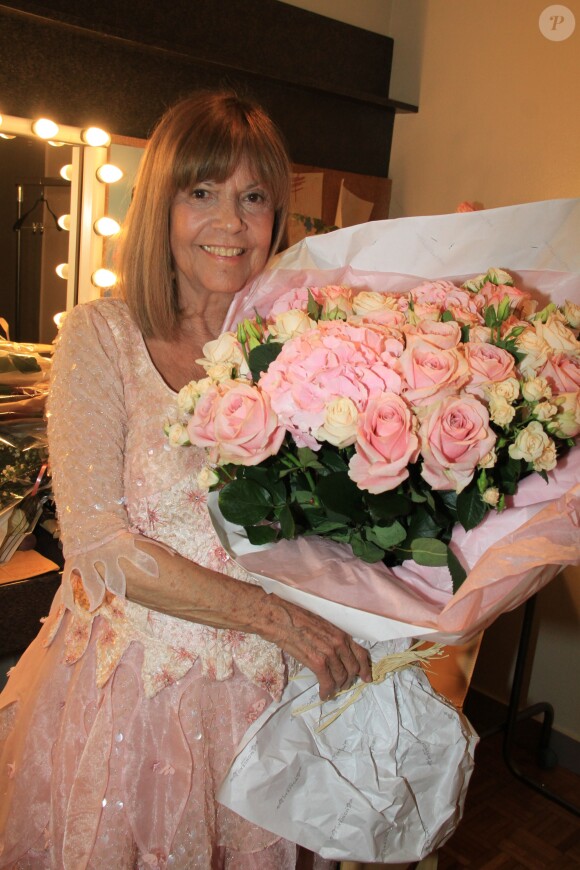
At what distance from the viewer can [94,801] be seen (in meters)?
1.17

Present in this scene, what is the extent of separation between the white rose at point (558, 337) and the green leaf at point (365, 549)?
319mm

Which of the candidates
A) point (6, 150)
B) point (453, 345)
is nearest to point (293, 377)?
point (453, 345)

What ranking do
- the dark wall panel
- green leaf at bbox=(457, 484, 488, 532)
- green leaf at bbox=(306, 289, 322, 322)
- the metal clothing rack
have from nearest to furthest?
green leaf at bbox=(457, 484, 488, 532), green leaf at bbox=(306, 289, 322, 322), the dark wall panel, the metal clothing rack

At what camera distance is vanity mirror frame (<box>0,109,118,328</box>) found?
2.19 m

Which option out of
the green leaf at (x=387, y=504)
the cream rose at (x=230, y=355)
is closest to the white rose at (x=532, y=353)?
the green leaf at (x=387, y=504)

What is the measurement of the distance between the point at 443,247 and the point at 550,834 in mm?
1979

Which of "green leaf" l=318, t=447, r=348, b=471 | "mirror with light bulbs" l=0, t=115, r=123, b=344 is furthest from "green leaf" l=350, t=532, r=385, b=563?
"mirror with light bulbs" l=0, t=115, r=123, b=344

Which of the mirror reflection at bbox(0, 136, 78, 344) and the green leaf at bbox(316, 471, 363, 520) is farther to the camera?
the mirror reflection at bbox(0, 136, 78, 344)

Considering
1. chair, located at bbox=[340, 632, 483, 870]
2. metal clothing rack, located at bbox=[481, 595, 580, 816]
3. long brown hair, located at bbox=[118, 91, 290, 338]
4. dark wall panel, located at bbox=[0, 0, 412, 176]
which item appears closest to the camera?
chair, located at bbox=[340, 632, 483, 870]

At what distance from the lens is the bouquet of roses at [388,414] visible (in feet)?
2.76

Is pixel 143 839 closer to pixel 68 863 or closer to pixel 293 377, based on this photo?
pixel 68 863

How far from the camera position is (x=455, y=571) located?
93cm

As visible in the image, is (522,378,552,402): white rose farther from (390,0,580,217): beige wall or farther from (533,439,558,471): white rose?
(390,0,580,217): beige wall

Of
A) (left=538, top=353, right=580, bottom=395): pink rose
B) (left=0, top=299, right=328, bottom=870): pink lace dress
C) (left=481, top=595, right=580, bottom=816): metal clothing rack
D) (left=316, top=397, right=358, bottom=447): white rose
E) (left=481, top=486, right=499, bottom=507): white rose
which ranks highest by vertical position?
(left=538, top=353, right=580, bottom=395): pink rose
